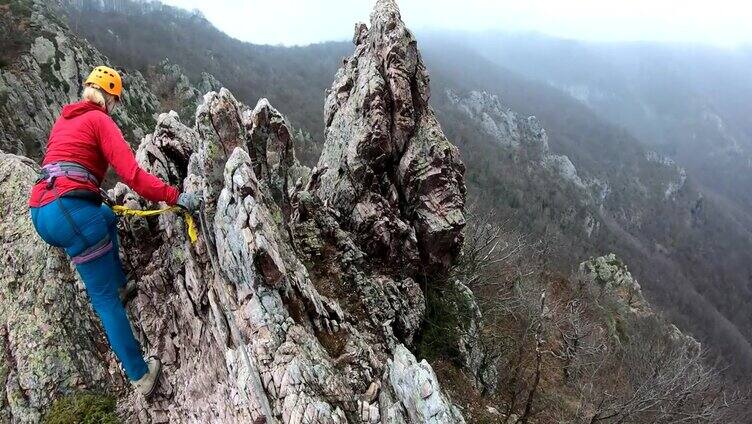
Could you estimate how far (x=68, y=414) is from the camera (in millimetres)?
6621

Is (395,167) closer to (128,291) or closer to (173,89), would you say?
(128,291)

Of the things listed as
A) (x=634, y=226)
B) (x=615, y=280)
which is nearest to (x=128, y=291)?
(x=615, y=280)

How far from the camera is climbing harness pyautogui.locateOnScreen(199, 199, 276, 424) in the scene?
19.4 feet

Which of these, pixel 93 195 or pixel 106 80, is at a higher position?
pixel 106 80

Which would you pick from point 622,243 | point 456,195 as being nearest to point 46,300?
point 456,195

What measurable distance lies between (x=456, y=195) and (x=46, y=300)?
8.77 m

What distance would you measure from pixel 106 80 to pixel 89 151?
1.11 metres

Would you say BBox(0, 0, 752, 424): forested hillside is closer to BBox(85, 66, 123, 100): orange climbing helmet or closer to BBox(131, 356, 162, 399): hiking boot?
BBox(131, 356, 162, 399): hiking boot

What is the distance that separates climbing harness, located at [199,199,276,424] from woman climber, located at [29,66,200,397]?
69 cm

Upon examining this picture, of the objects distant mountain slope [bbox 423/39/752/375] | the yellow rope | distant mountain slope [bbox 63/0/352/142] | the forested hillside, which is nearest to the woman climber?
the yellow rope

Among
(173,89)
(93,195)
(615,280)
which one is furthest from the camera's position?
(173,89)

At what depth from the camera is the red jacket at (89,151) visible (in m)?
6.04

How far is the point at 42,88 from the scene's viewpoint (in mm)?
37562

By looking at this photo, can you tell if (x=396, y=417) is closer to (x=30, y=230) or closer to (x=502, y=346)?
(x=30, y=230)
